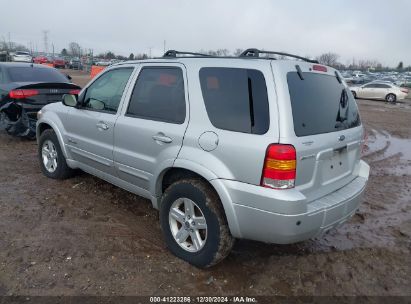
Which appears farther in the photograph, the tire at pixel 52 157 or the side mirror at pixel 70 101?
the tire at pixel 52 157

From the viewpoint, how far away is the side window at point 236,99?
289 cm

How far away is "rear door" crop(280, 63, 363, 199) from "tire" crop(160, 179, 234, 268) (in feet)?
2.47

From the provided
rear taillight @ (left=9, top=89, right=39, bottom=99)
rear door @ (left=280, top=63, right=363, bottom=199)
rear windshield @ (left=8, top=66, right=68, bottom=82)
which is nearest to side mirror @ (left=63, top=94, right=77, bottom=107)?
rear door @ (left=280, top=63, right=363, bottom=199)

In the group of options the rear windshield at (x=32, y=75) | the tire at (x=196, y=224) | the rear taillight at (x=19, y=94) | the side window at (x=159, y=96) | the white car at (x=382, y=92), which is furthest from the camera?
the white car at (x=382, y=92)

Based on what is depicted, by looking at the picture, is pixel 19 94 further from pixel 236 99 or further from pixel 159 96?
pixel 236 99

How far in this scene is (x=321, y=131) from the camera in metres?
3.10

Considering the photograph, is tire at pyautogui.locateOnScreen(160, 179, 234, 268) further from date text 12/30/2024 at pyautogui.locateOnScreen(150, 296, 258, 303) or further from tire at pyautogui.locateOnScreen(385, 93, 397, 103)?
tire at pyautogui.locateOnScreen(385, 93, 397, 103)

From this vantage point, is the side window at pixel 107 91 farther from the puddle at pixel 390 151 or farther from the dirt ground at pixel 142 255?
the puddle at pixel 390 151

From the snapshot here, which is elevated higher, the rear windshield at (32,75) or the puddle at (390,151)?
the rear windshield at (32,75)

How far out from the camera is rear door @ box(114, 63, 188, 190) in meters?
3.42

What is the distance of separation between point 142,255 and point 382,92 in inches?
1048

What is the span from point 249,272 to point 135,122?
1843 mm

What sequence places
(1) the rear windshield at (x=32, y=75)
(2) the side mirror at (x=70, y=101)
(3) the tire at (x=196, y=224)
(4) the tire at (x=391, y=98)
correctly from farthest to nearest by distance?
→ (4) the tire at (x=391, y=98)
(1) the rear windshield at (x=32, y=75)
(2) the side mirror at (x=70, y=101)
(3) the tire at (x=196, y=224)

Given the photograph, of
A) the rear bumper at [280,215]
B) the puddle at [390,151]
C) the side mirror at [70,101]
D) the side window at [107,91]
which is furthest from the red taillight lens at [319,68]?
the puddle at [390,151]
